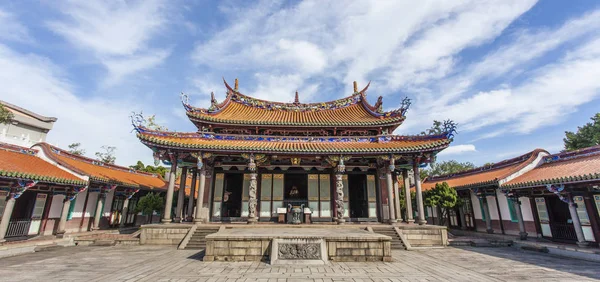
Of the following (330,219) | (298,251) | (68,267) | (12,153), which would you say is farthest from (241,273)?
(12,153)

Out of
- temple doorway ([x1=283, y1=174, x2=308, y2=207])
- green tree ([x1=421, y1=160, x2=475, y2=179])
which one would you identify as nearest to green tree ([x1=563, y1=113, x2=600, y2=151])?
green tree ([x1=421, y1=160, x2=475, y2=179])

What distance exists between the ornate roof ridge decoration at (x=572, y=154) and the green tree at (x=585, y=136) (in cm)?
1979

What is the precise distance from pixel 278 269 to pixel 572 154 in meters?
15.6

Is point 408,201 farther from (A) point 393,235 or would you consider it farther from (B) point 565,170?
(B) point 565,170

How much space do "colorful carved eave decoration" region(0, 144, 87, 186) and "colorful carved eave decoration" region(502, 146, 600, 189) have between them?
21084 millimetres

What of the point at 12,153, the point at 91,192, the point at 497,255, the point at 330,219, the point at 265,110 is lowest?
the point at 497,255

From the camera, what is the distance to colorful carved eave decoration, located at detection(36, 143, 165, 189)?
12805mm

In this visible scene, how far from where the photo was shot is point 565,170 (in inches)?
443

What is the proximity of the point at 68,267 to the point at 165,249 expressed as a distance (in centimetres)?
321

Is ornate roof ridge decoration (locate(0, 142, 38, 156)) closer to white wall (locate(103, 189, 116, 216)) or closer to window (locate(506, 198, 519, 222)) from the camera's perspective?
white wall (locate(103, 189, 116, 216))

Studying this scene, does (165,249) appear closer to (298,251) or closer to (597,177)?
(298,251)

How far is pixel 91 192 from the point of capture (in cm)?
1473

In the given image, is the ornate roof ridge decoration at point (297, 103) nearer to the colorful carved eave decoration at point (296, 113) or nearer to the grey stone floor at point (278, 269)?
the colorful carved eave decoration at point (296, 113)

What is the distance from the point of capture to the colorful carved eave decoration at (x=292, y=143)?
12195 millimetres
